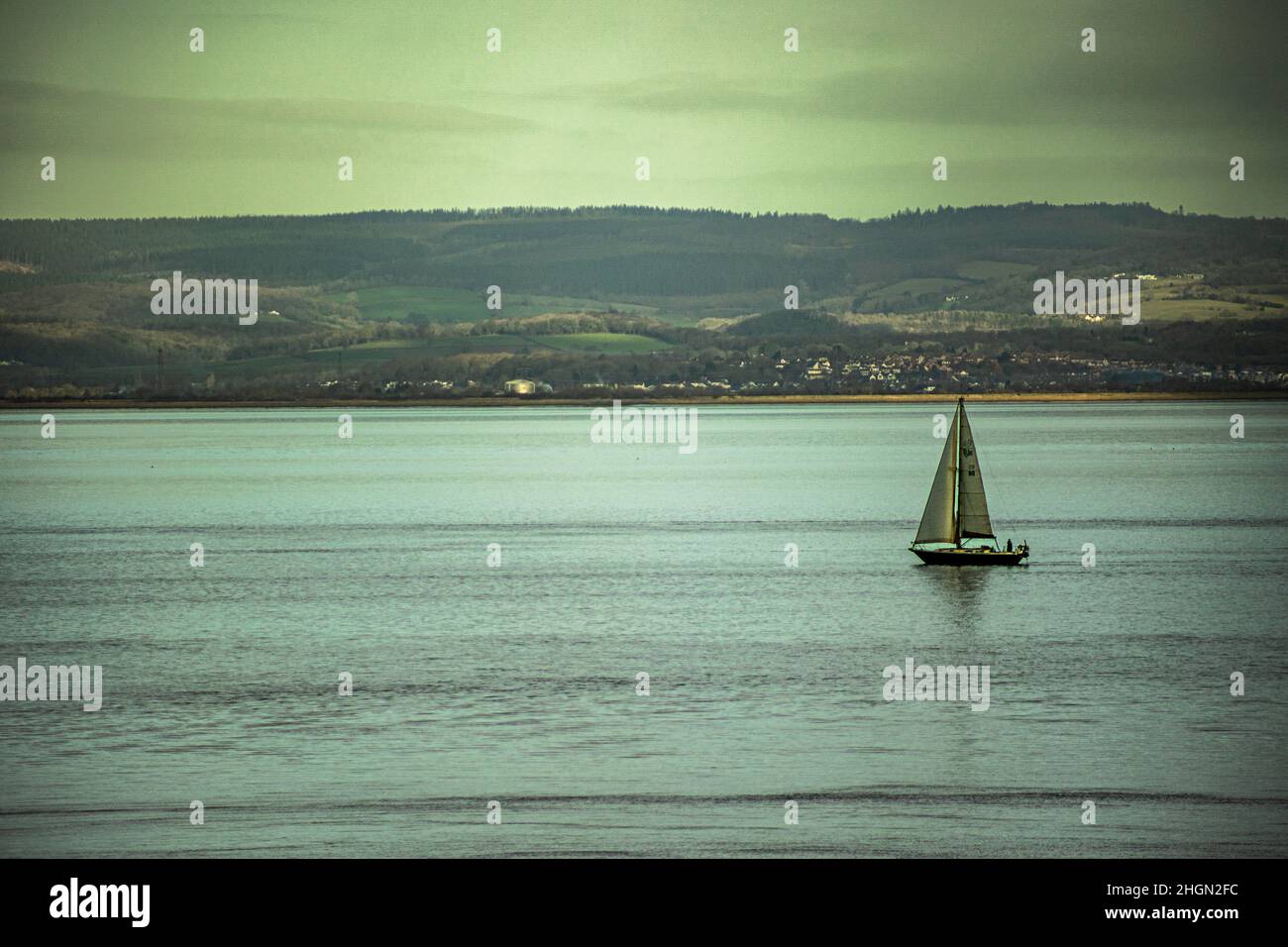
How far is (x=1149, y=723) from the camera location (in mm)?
24219

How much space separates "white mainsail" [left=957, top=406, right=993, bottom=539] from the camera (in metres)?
39.5

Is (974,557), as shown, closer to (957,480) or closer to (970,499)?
(970,499)

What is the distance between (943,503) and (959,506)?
40 cm

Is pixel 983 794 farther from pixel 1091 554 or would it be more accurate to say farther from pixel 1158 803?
pixel 1091 554

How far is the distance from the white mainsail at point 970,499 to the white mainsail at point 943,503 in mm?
196

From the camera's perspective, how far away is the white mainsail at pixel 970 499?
3953cm

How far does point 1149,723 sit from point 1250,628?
39.8 ft

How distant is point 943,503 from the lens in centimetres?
4109

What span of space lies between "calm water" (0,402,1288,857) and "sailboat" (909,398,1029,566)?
0.76 metres
